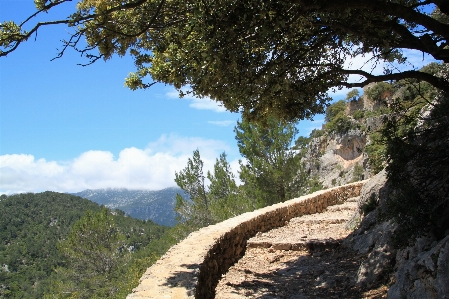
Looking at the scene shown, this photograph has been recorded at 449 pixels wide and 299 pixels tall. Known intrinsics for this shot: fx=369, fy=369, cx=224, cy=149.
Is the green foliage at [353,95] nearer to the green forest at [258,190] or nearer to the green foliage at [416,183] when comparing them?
the green forest at [258,190]

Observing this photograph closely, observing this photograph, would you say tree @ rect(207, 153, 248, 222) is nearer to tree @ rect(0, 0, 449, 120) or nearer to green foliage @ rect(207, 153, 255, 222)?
green foliage @ rect(207, 153, 255, 222)

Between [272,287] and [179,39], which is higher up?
[179,39]

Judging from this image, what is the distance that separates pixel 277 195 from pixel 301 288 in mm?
11270

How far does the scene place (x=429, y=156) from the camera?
3984mm

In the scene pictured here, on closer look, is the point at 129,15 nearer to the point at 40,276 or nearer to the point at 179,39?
the point at 179,39

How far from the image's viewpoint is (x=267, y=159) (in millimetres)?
16734

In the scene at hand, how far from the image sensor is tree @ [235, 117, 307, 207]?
16.4 metres

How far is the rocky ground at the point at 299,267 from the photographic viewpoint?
223 inches

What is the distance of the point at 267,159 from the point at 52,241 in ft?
231

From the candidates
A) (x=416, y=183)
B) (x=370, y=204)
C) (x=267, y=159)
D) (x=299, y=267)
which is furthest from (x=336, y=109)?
(x=416, y=183)

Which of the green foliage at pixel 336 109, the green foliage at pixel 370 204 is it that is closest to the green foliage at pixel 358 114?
the green foliage at pixel 336 109

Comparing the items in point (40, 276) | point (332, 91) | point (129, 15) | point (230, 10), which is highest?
point (129, 15)

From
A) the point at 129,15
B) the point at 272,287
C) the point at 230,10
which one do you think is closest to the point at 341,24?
the point at 230,10

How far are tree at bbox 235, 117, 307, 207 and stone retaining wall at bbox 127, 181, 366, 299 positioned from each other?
4.88m
